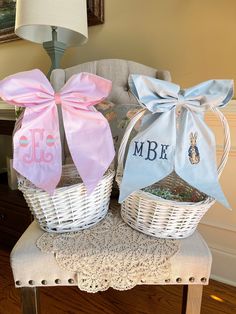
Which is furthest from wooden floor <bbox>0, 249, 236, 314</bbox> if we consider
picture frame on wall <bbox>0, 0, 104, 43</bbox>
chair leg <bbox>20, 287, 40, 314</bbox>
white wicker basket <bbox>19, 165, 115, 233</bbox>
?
picture frame on wall <bbox>0, 0, 104, 43</bbox>

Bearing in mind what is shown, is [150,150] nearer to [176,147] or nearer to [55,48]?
[176,147]

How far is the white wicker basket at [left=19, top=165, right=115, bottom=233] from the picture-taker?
573mm

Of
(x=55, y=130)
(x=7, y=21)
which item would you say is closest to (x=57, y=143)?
(x=55, y=130)

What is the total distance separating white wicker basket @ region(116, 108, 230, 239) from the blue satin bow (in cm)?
3

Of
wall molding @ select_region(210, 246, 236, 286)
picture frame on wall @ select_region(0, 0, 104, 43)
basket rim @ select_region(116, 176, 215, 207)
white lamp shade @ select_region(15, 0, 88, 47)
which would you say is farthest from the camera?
picture frame on wall @ select_region(0, 0, 104, 43)

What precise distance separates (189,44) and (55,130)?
71cm

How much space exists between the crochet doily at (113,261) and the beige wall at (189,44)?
1.78 feet

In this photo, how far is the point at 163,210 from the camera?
56 centimetres

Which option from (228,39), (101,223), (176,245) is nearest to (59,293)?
(101,223)

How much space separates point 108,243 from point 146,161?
0.68ft

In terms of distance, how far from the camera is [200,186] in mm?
563

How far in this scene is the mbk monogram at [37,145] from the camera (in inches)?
22.0

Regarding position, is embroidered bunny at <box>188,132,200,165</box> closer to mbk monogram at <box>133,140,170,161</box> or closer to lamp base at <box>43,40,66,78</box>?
mbk monogram at <box>133,140,170,161</box>

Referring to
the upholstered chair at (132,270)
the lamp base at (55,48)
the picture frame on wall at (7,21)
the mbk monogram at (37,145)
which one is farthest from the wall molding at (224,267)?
the picture frame on wall at (7,21)
